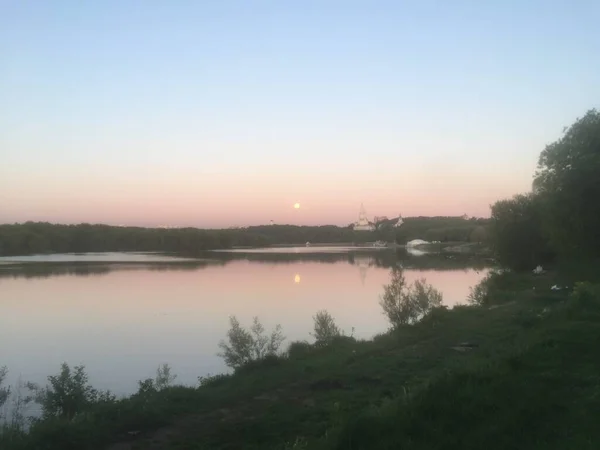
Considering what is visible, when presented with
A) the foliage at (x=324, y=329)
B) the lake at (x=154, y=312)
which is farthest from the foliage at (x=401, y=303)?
the foliage at (x=324, y=329)

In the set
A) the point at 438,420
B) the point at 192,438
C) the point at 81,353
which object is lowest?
the point at 81,353

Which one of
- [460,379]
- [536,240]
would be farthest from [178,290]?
[460,379]

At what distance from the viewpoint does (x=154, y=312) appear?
23.1 metres

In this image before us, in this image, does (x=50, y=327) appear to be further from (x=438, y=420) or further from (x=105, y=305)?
(x=438, y=420)

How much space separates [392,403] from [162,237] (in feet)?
289

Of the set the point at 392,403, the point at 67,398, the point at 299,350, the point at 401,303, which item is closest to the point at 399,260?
the point at 401,303

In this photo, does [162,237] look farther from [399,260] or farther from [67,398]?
[67,398]

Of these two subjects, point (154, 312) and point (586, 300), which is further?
point (154, 312)

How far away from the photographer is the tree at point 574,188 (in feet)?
75.3

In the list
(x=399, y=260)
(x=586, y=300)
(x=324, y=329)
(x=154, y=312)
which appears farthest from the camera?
(x=399, y=260)

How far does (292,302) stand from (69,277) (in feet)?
67.2

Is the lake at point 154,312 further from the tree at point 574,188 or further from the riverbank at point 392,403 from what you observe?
the tree at point 574,188

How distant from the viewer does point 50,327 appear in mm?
20094

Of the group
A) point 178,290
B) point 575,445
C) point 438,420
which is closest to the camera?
point 575,445
